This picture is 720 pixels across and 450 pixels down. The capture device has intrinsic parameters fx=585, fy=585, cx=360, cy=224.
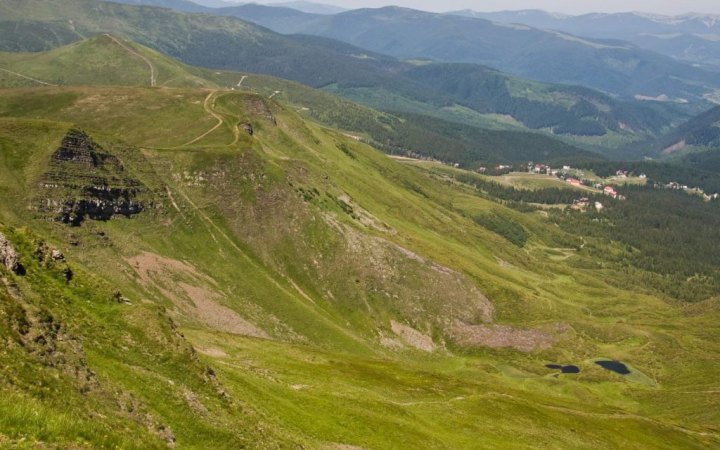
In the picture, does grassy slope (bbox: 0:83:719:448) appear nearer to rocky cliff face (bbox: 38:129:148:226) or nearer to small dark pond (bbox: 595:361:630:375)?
rocky cliff face (bbox: 38:129:148:226)

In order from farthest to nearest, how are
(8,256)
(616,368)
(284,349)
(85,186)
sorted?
(616,368) → (85,186) → (284,349) → (8,256)

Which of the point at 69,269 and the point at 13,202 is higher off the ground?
the point at 69,269

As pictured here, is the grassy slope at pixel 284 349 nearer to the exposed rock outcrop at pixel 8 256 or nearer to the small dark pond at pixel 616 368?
the exposed rock outcrop at pixel 8 256

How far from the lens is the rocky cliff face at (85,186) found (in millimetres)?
145375

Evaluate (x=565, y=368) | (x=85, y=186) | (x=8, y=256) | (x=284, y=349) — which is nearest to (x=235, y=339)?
(x=284, y=349)

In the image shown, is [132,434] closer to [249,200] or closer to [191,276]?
[191,276]

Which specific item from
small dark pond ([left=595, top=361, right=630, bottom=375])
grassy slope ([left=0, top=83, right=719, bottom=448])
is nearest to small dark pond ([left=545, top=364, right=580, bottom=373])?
grassy slope ([left=0, top=83, right=719, bottom=448])

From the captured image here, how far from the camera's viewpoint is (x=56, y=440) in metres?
27.0

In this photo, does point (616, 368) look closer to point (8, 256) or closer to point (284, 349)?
point (284, 349)

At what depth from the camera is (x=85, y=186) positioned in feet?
503

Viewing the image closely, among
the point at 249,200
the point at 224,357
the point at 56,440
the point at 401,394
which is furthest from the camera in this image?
the point at 249,200

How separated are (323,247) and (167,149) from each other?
2400 inches

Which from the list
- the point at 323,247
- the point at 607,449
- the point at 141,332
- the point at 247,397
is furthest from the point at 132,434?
the point at 323,247

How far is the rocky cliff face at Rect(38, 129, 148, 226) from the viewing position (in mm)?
145375
